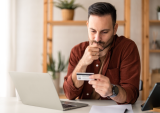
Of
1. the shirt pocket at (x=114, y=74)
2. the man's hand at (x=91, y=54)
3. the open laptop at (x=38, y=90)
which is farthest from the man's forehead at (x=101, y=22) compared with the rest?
the open laptop at (x=38, y=90)

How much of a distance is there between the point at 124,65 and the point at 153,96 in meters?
0.49

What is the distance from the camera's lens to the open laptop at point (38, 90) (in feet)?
3.22

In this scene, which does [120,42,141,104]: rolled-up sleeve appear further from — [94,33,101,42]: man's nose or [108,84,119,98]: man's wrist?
[94,33,101,42]: man's nose

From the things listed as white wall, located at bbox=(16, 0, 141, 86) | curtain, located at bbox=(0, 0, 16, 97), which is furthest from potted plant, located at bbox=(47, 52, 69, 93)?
curtain, located at bbox=(0, 0, 16, 97)

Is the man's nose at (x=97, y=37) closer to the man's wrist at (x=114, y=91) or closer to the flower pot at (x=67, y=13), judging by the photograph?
the man's wrist at (x=114, y=91)

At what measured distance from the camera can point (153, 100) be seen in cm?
95

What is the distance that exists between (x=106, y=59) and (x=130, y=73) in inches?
9.7

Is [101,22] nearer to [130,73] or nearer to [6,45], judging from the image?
[130,73]

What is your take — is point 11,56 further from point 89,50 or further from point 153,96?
point 153,96

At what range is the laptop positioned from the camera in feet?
2.94

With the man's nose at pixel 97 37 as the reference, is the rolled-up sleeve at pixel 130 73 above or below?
below

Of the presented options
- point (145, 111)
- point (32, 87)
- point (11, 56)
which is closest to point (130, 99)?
point (145, 111)

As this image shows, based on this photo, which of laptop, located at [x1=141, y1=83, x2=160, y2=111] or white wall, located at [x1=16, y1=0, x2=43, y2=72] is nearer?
laptop, located at [x1=141, y1=83, x2=160, y2=111]

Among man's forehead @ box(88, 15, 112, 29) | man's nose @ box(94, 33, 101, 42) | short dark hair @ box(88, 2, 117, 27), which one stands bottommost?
man's nose @ box(94, 33, 101, 42)
